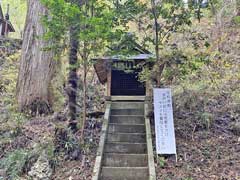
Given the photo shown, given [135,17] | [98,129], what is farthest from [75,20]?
[98,129]

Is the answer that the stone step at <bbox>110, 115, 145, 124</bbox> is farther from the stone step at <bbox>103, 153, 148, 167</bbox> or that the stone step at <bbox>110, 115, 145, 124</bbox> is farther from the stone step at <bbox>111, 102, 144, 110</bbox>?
the stone step at <bbox>103, 153, 148, 167</bbox>

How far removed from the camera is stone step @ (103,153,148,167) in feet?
20.2

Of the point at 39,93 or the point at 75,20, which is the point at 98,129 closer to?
the point at 39,93

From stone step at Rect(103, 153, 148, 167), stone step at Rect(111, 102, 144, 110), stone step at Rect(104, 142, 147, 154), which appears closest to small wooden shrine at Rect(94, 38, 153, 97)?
stone step at Rect(111, 102, 144, 110)

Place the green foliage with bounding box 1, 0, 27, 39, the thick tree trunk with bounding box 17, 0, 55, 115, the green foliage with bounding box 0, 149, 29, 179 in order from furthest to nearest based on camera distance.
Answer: the green foliage with bounding box 1, 0, 27, 39, the thick tree trunk with bounding box 17, 0, 55, 115, the green foliage with bounding box 0, 149, 29, 179

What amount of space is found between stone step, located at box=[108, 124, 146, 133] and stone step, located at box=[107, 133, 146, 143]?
9.1 inches

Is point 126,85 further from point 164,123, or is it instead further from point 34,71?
point 164,123

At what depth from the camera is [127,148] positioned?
259 inches

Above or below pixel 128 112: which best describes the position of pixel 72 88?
above

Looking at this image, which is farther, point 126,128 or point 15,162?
point 126,128

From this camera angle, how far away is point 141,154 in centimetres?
633

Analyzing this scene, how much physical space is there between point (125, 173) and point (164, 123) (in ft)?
4.94

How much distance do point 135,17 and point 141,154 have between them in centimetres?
335

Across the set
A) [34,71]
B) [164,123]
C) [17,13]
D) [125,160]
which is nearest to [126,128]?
[164,123]
